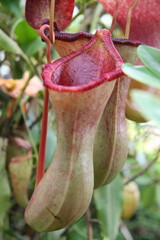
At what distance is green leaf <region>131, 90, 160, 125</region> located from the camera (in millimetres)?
314

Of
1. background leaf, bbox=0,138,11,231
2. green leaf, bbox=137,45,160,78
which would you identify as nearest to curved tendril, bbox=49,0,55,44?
green leaf, bbox=137,45,160,78

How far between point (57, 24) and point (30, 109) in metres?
0.67

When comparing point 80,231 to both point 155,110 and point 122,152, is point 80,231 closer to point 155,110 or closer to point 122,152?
point 122,152

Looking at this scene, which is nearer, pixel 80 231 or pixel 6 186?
pixel 6 186

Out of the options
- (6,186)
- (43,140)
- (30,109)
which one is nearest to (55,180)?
(43,140)

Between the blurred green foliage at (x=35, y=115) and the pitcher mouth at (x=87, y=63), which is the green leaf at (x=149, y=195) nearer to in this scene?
the blurred green foliage at (x=35, y=115)

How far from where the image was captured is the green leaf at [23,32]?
1.02 m

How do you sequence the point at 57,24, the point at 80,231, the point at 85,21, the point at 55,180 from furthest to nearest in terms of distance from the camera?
the point at 85,21
the point at 80,231
the point at 57,24
the point at 55,180

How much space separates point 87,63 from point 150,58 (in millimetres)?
136

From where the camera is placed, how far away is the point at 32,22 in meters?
0.70

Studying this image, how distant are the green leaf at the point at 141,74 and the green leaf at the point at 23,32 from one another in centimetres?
62

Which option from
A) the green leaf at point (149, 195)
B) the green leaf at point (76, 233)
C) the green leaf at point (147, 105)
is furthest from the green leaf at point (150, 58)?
the green leaf at point (149, 195)

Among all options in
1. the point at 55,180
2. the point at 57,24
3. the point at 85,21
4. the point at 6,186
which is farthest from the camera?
the point at 85,21

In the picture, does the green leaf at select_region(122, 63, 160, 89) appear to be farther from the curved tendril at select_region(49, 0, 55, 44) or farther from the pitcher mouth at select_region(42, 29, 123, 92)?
the curved tendril at select_region(49, 0, 55, 44)
